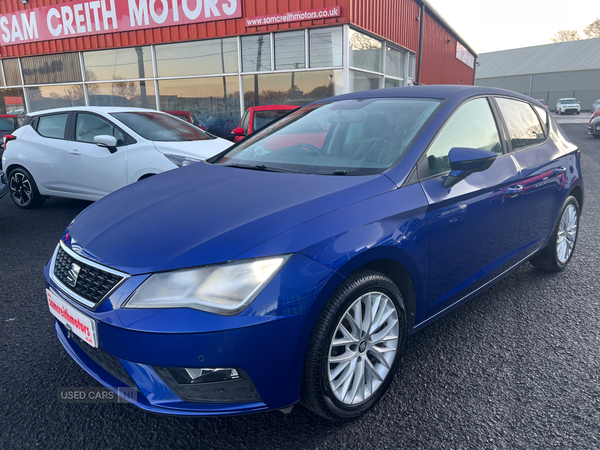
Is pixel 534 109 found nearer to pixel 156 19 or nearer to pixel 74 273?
pixel 74 273

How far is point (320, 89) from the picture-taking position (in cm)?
1231

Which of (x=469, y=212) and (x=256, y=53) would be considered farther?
(x=256, y=53)

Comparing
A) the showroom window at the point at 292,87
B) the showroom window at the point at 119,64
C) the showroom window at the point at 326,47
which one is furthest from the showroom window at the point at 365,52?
the showroom window at the point at 119,64

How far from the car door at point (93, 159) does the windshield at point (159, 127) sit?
234 mm

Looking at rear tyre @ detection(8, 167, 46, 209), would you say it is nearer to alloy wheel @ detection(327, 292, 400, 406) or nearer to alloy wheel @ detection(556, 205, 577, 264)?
alloy wheel @ detection(327, 292, 400, 406)

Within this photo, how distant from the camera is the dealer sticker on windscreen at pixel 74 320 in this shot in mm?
1793

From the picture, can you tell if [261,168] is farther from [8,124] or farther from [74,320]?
[8,124]

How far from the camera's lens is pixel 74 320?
1902 mm

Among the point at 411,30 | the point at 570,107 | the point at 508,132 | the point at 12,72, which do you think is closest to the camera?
the point at 508,132

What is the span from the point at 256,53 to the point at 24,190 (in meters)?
8.01

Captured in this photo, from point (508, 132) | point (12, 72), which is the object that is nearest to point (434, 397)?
point (508, 132)

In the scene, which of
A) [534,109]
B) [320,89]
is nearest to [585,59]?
[320,89]

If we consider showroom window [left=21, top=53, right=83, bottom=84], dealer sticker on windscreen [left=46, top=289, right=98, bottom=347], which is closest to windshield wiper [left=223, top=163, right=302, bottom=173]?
dealer sticker on windscreen [left=46, top=289, right=98, bottom=347]

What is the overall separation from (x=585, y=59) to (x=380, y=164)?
67.6 meters
